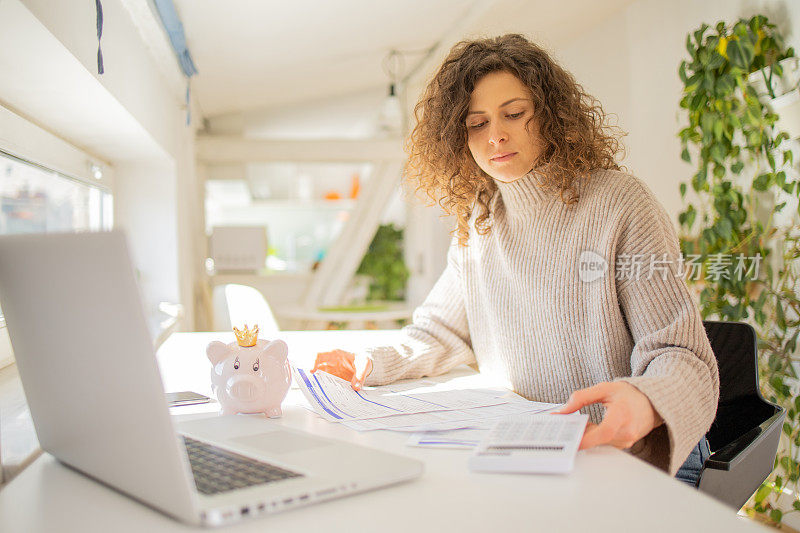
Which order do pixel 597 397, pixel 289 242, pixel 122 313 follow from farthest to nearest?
1. pixel 289 242
2. pixel 597 397
3. pixel 122 313

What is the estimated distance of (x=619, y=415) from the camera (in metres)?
0.85

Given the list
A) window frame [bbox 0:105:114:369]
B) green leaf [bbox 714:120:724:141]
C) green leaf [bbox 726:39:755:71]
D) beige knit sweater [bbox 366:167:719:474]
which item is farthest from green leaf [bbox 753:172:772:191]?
window frame [bbox 0:105:114:369]

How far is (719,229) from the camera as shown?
8.26ft

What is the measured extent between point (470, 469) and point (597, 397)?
0.22 meters

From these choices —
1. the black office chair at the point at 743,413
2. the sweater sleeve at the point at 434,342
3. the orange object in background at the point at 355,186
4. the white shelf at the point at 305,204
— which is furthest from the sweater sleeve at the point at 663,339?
the orange object in background at the point at 355,186

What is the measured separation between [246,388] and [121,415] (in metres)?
0.37

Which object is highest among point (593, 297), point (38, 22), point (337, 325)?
point (38, 22)

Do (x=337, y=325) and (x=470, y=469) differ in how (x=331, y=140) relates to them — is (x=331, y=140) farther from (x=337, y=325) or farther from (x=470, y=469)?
(x=470, y=469)

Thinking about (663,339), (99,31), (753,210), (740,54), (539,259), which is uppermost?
(740,54)

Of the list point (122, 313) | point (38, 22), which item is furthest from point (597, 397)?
point (38, 22)

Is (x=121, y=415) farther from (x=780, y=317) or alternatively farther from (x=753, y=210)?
(x=753, y=210)

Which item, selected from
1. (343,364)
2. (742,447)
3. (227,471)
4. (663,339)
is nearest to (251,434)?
(227,471)

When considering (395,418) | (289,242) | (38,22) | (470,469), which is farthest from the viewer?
(289,242)

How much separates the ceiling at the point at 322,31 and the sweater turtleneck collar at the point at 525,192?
5.22 feet
